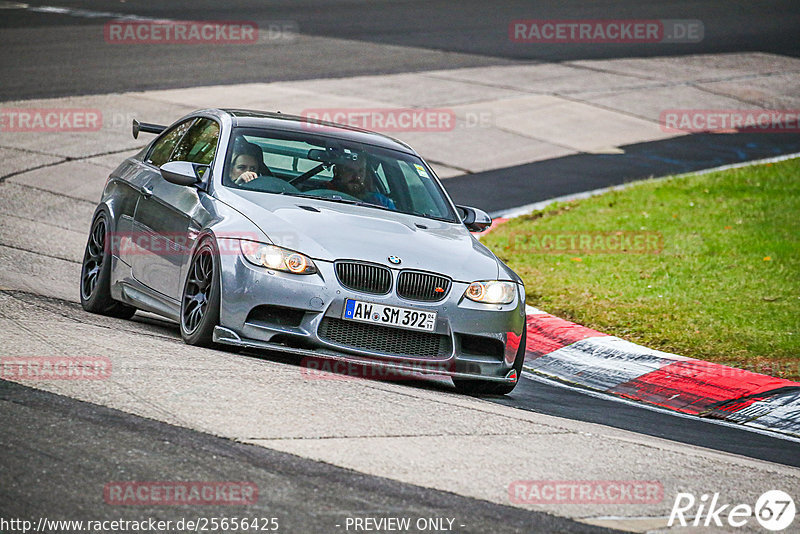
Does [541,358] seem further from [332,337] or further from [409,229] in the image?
[332,337]

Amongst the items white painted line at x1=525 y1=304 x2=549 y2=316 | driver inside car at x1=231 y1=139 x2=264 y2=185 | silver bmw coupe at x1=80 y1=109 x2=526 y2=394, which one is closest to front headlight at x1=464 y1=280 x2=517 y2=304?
silver bmw coupe at x1=80 y1=109 x2=526 y2=394

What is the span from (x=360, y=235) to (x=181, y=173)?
1.38 m

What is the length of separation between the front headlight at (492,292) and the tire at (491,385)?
0.28 metres

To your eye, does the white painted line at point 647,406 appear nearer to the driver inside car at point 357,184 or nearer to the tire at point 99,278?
the driver inside car at point 357,184

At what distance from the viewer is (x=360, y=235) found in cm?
739

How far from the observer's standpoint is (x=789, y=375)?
8.81 meters

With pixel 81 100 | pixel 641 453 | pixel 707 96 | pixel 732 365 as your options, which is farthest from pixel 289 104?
pixel 641 453

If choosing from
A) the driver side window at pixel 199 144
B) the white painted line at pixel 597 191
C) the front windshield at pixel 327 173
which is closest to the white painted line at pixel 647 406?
the front windshield at pixel 327 173

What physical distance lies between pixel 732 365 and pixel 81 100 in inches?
507

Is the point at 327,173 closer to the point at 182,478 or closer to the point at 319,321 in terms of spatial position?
the point at 319,321

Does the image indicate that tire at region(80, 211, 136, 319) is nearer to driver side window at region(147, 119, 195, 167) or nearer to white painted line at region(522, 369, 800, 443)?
driver side window at region(147, 119, 195, 167)

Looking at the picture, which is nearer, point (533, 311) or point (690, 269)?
point (533, 311)

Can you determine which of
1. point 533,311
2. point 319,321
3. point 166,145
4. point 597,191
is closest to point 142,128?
point 166,145

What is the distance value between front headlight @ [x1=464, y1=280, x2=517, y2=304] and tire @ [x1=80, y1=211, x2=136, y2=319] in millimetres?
2794
